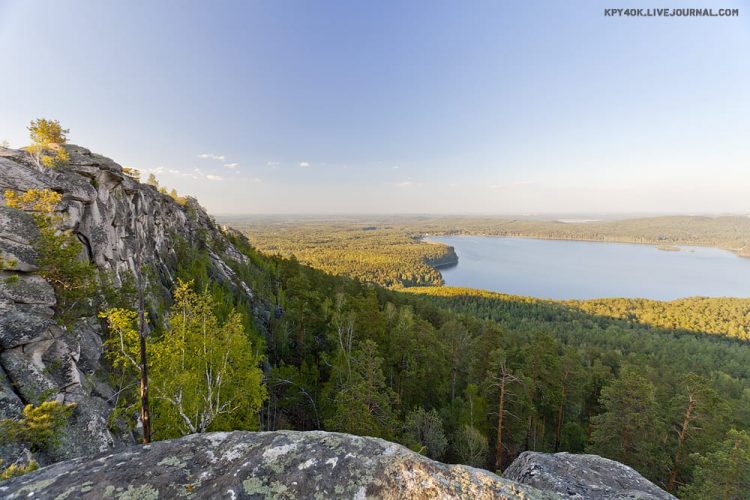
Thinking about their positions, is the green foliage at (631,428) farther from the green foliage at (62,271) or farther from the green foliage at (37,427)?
the green foliage at (62,271)

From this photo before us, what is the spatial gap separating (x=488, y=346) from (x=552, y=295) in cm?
14096

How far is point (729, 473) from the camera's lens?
15.5 meters

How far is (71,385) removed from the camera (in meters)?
8.85

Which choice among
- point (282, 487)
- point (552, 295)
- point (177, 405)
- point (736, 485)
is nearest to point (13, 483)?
point (282, 487)

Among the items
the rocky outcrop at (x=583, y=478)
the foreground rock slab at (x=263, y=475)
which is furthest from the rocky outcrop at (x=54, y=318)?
the rocky outcrop at (x=583, y=478)

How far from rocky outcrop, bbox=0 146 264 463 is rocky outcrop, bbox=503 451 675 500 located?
9.62 m

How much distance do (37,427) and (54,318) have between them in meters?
4.72

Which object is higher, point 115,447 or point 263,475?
point 263,475

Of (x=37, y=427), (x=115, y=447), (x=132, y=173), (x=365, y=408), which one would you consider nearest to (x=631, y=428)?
(x=365, y=408)

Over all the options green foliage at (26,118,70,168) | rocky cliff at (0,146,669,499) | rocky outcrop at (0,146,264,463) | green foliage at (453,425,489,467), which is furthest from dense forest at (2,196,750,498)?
green foliage at (26,118,70,168)

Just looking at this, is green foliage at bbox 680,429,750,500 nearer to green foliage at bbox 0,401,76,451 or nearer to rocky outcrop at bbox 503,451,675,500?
rocky outcrop at bbox 503,451,675,500

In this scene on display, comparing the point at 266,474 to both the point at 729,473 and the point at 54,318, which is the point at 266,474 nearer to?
the point at 54,318

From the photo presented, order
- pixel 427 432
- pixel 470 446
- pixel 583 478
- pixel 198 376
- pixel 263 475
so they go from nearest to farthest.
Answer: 1. pixel 263 475
2. pixel 583 478
3. pixel 198 376
4. pixel 470 446
5. pixel 427 432

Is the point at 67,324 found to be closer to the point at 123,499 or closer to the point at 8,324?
the point at 8,324
